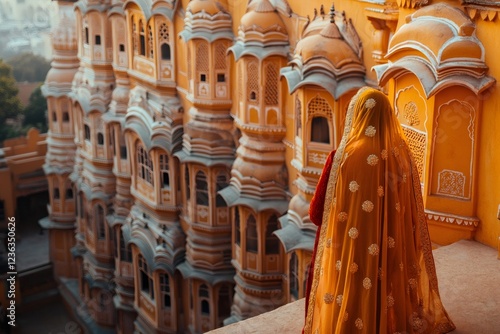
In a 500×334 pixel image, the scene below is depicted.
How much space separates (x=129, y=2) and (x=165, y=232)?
482 centimetres

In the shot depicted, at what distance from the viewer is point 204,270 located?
13.3m

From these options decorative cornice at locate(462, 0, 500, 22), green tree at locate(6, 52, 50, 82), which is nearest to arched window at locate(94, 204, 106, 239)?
decorative cornice at locate(462, 0, 500, 22)

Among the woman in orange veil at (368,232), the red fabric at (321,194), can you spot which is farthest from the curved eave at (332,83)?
the red fabric at (321,194)

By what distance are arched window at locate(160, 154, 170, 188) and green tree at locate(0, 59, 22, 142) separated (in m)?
13.8

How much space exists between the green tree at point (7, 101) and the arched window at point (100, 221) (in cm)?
998

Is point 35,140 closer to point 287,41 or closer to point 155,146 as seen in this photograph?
point 155,146

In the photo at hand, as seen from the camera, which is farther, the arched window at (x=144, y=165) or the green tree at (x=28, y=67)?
the green tree at (x=28, y=67)

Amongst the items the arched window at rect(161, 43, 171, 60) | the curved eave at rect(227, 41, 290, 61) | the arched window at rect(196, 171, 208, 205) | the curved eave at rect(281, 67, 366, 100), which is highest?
the curved eave at rect(227, 41, 290, 61)

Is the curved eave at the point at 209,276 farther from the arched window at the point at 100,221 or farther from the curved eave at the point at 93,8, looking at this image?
the curved eave at the point at 93,8

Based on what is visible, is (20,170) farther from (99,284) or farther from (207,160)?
(207,160)

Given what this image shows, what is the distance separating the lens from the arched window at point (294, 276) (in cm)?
1072

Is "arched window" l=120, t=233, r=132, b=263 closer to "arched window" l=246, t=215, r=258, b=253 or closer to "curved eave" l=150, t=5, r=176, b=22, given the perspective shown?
"arched window" l=246, t=215, r=258, b=253

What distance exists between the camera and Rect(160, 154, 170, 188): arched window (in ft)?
45.7

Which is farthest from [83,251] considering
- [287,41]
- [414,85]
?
[414,85]
